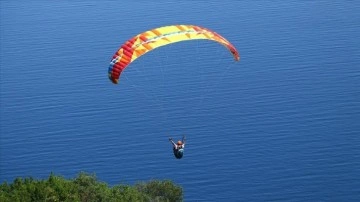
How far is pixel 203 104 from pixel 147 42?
37.1m

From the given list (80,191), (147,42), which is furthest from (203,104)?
(147,42)

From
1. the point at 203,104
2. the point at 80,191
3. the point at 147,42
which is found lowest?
the point at 80,191

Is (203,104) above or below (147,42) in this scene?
above

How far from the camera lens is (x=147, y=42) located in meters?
25.8

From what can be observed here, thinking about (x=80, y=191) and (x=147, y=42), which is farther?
(x=80, y=191)

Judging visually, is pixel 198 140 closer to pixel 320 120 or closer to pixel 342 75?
pixel 320 120

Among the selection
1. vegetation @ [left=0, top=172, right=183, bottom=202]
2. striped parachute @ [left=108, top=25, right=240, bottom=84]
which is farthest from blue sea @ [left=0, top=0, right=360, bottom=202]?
striped parachute @ [left=108, top=25, right=240, bottom=84]

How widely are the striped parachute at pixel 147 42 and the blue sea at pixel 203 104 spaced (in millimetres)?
24079

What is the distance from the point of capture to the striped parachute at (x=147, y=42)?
25219 mm

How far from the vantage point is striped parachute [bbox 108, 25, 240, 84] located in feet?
82.7

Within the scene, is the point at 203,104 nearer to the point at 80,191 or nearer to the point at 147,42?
the point at 80,191

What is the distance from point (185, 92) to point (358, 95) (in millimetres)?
15521

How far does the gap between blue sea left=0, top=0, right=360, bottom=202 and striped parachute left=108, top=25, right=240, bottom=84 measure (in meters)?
24.1

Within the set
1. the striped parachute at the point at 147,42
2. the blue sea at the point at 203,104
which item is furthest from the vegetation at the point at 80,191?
the blue sea at the point at 203,104
